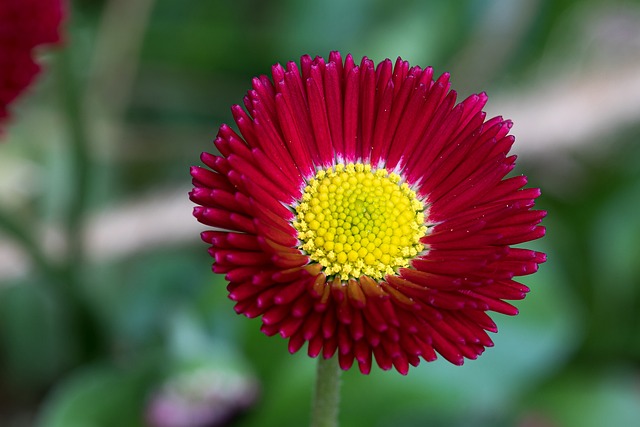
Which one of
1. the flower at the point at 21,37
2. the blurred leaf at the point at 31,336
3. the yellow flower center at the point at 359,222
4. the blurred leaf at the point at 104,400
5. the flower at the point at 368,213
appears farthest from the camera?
the blurred leaf at the point at 31,336

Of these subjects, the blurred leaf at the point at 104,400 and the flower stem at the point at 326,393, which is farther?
the blurred leaf at the point at 104,400

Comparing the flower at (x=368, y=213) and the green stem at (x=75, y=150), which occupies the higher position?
the green stem at (x=75, y=150)

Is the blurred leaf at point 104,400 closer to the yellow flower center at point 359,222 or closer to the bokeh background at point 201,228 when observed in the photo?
the bokeh background at point 201,228

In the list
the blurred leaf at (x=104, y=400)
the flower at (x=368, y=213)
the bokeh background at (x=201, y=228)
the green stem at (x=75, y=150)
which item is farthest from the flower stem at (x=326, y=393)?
the green stem at (x=75, y=150)

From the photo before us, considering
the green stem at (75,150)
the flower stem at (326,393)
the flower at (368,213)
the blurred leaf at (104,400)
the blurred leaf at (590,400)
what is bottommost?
the blurred leaf at (590,400)

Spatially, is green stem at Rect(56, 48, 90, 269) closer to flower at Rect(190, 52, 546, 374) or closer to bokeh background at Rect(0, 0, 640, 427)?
bokeh background at Rect(0, 0, 640, 427)

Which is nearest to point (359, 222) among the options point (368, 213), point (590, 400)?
point (368, 213)

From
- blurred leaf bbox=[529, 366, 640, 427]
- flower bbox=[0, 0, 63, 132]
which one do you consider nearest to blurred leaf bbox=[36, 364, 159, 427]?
flower bbox=[0, 0, 63, 132]
